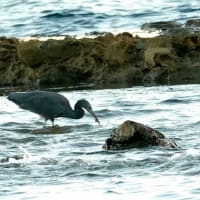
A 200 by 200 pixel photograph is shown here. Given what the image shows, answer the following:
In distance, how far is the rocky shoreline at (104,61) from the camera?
1653 cm

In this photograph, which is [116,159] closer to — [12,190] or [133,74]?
[12,190]

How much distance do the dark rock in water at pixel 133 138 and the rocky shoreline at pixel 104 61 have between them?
6155mm

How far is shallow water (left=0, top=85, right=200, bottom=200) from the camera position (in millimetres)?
7934

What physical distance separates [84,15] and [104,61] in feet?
35.2

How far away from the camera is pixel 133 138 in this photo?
9930 mm

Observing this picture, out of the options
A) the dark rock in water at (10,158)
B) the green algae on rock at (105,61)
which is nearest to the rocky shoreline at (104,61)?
the green algae on rock at (105,61)

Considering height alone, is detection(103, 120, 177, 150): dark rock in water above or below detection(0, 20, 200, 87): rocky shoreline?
below

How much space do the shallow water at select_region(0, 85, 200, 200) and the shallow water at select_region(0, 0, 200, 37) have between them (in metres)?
9.85

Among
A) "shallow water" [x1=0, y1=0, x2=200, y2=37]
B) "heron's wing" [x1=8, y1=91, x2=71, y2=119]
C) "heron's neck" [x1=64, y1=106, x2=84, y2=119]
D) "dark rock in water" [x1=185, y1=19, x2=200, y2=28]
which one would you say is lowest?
"heron's neck" [x1=64, y1=106, x2=84, y2=119]

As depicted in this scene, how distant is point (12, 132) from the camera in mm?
11797


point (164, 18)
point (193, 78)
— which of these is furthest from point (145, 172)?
point (164, 18)

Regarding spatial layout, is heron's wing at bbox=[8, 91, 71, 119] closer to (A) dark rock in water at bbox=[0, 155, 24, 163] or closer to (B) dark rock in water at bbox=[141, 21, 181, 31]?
(A) dark rock in water at bbox=[0, 155, 24, 163]

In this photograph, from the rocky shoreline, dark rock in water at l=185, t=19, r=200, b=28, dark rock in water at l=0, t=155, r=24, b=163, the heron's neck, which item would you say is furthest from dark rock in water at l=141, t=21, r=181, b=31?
dark rock in water at l=0, t=155, r=24, b=163

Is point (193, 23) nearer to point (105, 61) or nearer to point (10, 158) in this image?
point (105, 61)
